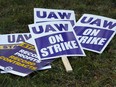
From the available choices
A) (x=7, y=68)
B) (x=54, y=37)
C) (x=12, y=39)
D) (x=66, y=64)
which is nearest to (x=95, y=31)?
(x=54, y=37)

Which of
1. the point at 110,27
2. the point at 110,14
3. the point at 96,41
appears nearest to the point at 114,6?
the point at 110,14

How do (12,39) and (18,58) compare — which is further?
(12,39)

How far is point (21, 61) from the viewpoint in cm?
284

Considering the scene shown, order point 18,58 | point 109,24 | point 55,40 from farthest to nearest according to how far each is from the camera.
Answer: point 109,24 < point 55,40 < point 18,58

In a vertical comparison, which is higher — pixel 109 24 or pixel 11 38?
pixel 109 24

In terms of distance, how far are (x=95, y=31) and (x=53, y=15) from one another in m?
0.48

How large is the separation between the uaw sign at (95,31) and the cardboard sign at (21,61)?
0.44 metres

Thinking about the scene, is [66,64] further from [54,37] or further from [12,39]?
[12,39]

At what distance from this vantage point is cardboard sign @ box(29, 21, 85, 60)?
2.92m

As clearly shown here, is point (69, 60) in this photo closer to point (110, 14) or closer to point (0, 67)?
point (0, 67)

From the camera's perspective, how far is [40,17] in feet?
11.3

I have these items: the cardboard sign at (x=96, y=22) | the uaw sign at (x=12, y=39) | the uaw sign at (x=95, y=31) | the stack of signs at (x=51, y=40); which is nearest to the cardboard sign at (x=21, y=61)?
the stack of signs at (x=51, y=40)

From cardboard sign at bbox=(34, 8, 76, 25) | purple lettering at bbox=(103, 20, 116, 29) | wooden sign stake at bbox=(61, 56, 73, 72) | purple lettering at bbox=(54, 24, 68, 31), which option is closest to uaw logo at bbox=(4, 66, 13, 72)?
wooden sign stake at bbox=(61, 56, 73, 72)

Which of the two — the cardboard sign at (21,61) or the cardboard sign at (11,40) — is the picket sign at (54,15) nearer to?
the cardboard sign at (11,40)
